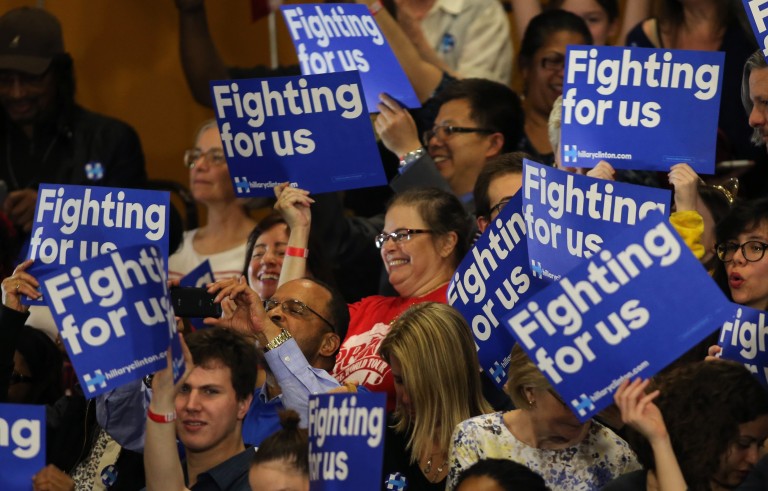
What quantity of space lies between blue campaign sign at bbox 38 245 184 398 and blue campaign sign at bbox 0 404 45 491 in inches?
7.0

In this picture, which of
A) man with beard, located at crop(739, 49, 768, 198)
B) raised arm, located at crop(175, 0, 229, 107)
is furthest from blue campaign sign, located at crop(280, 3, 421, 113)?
raised arm, located at crop(175, 0, 229, 107)

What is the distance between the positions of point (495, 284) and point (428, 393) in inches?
24.4

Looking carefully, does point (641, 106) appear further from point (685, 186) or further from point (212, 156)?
point (212, 156)

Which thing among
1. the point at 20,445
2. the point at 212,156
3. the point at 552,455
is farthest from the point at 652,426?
the point at 212,156

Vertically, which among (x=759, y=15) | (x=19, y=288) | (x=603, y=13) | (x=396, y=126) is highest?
(x=603, y=13)

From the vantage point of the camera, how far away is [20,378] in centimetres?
571

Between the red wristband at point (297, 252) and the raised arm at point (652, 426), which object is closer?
the raised arm at point (652, 426)

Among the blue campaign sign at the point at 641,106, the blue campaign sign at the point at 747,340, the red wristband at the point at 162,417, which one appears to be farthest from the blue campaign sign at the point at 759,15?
the red wristband at the point at 162,417

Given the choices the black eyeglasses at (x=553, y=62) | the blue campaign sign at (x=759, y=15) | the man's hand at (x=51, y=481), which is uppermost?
the black eyeglasses at (x=553, y=62)

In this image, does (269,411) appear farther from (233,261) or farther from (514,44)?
(514,44)

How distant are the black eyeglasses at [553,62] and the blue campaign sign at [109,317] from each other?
2.85m

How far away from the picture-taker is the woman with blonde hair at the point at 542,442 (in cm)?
431

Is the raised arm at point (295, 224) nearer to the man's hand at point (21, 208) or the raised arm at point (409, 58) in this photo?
the raised arm at point (409, 58)

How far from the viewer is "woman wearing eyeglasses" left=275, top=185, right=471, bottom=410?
5.57m
